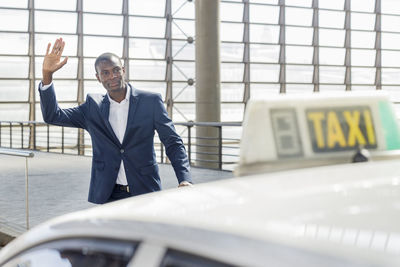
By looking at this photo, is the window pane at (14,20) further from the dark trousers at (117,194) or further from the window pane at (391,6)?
the dark trousers at (117,194)

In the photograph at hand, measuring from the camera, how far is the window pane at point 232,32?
26.0 meters

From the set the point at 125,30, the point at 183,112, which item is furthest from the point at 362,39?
the point at 125,30

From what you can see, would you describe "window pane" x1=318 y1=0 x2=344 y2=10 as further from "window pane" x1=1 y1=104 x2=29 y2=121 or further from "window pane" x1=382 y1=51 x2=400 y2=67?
"window pane" x1=1 y1=104 x2=29 y2=121

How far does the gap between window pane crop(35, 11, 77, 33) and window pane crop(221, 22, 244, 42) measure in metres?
5.68

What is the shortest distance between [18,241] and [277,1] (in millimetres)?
26556

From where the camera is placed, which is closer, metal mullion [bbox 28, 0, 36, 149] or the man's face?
the man's face

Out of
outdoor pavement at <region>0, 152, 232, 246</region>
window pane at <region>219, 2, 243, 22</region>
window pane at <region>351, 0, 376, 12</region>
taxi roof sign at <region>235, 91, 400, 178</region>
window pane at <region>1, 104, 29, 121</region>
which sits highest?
window pane at <region>351, 0, 376, 12</region>

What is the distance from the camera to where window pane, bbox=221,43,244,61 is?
86.3ft

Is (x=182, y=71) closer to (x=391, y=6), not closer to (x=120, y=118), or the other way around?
(x=391, y=6)

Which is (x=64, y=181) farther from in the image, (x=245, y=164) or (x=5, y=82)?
(x=5, y=82)

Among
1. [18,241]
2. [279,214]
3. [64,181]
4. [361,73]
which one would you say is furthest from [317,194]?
[361,73]

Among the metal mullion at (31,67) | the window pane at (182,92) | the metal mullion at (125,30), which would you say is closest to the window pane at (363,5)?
the window pane at (182,92)

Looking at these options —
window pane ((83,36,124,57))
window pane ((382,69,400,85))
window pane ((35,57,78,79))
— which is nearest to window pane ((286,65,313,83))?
window pane ((382,69,400,85))

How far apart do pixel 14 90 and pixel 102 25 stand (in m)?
3.80
